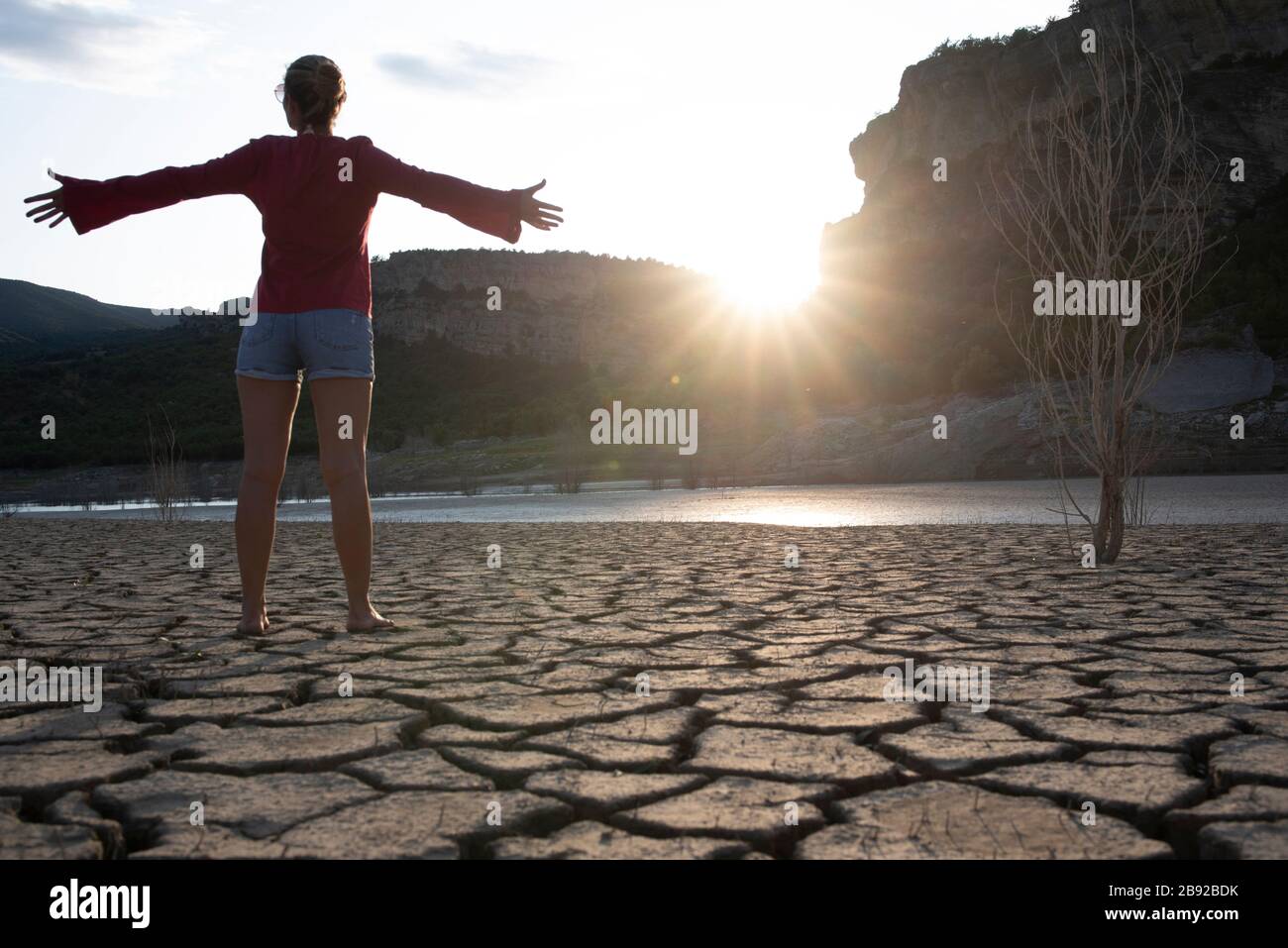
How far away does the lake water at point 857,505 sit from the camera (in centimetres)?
1177

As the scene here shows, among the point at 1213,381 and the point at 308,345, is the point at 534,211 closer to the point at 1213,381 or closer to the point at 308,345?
the point at 308,345

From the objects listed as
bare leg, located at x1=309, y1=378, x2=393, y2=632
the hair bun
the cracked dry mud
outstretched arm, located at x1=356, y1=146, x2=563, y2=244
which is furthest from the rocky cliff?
bare leg, located at x1=309, y1=378, x2=393, y2=632

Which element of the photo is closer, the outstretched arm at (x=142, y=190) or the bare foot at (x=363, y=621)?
the outstretched arm at (x=142, y=190)

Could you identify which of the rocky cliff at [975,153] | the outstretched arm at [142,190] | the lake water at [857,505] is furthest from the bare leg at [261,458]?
the rocky cliff at [975,153]

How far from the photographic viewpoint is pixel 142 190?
146 inches

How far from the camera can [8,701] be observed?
2979 mm

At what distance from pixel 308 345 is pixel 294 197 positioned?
0.51 m

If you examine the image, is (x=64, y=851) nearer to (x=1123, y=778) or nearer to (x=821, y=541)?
(x=1123, y=778)

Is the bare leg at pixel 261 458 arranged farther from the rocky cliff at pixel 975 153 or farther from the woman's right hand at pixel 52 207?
the rocky cliff at pixel 975 153

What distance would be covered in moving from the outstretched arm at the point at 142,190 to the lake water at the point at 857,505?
7.54m
